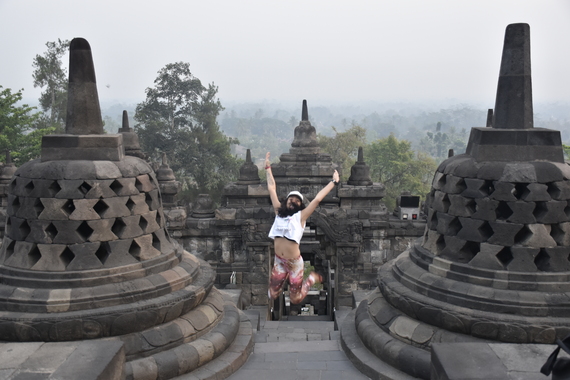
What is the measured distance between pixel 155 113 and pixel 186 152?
356 cm

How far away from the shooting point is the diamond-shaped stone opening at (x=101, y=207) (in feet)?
17.4

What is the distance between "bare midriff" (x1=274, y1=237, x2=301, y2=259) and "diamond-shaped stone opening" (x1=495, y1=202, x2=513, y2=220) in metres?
2.29

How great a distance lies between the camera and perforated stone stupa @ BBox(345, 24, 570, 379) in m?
4.87

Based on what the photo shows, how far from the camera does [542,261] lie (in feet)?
16.9

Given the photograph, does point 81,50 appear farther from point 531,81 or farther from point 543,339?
point 543,339

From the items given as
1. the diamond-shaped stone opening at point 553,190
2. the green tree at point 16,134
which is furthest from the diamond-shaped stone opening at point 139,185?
the green tree at point 16,134

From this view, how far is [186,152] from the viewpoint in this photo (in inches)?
1241

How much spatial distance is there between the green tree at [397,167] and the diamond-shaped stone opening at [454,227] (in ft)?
101

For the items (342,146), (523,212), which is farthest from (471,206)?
(342,146)

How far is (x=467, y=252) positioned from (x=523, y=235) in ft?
2.03

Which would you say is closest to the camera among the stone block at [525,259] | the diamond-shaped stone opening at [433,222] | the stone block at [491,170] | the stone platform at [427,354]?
the stone platform at [427,354]

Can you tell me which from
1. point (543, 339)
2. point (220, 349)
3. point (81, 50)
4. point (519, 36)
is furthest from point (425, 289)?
point (81, 50)

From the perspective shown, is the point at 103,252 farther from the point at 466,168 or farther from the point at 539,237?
the point at 539,237

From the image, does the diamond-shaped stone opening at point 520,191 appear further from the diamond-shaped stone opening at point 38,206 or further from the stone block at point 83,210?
the diamond-shaped stone opening at point 38,206
